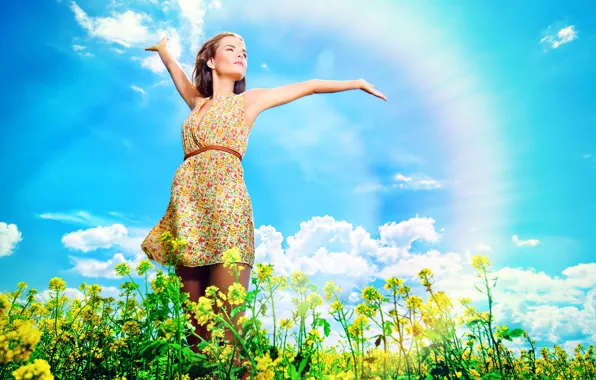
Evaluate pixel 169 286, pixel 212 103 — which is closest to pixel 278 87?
pixel 212 103

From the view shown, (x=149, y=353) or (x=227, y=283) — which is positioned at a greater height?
(x=227, y=283)

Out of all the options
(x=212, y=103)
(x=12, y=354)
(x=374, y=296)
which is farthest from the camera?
(x=212, y=103)

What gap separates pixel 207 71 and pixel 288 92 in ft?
4.04

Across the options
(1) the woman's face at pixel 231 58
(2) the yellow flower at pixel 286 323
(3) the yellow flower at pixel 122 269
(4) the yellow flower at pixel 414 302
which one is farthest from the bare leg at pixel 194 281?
(1) the woman's face at pixel 231 58

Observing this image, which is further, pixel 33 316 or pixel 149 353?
pixel 33 316

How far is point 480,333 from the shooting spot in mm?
2604

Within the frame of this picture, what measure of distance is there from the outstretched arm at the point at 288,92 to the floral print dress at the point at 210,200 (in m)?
0.23

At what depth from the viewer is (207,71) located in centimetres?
543

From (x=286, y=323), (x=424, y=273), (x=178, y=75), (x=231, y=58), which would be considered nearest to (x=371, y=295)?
(x=424, y=273)

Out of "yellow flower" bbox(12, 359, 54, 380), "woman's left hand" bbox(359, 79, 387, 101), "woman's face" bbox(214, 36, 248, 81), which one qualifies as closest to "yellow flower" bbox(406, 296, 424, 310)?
"yellow flower" bbox(12, 359, 54, 380)

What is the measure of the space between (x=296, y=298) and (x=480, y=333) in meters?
1.16

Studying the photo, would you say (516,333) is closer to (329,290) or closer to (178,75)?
(329,290)

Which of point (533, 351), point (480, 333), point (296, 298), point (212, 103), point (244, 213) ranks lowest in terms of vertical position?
point (533, 351)

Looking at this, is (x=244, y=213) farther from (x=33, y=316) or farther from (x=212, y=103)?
(x=33, y=316)
